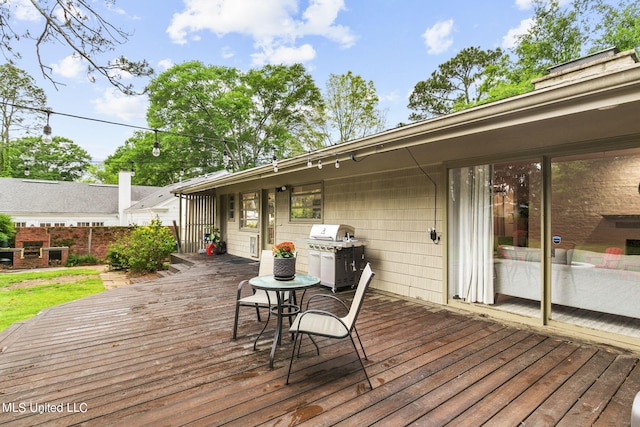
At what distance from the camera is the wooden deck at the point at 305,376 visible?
2.04 m

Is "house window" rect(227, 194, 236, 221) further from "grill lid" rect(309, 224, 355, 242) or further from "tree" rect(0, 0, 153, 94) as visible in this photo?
"tree" rect(0, 0, 153, 94)

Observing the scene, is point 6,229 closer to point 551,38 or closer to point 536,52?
point 536,52

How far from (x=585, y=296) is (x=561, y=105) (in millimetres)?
2236

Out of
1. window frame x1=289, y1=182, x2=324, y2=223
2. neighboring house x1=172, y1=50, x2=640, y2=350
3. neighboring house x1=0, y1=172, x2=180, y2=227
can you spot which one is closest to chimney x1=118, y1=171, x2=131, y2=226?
neighboring house x1=0, y1=172, x2=180, y2=227

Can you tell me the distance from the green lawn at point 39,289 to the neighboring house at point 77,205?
7505mm

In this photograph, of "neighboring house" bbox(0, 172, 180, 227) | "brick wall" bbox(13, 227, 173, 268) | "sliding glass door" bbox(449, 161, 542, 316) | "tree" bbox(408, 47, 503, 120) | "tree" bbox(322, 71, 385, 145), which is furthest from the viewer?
"tree" bbox(322, 71, 385, 145)

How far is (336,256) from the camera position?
5.29 meters

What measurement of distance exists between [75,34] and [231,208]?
7.96m

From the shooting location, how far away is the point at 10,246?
11.0 m

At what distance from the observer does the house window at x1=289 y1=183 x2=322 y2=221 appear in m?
6.95

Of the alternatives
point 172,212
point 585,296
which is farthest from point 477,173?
point 172,212

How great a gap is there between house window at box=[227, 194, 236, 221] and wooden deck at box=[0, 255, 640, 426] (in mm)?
6649

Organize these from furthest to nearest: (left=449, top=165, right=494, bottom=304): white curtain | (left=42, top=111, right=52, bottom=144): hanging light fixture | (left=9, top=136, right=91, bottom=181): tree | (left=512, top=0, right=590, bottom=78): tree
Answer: (left=9, top=136, right=91, bottom=181): tree, (left=512, top=0, right=590, bottom=78): tree, (left=42, top=111, right=52, bottom=144): hanging light fixture, (left=449, top=165, right=494, bottom=304): white curtain

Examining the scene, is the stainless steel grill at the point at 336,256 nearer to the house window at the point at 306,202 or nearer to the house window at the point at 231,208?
the house window at the point at 306,202
